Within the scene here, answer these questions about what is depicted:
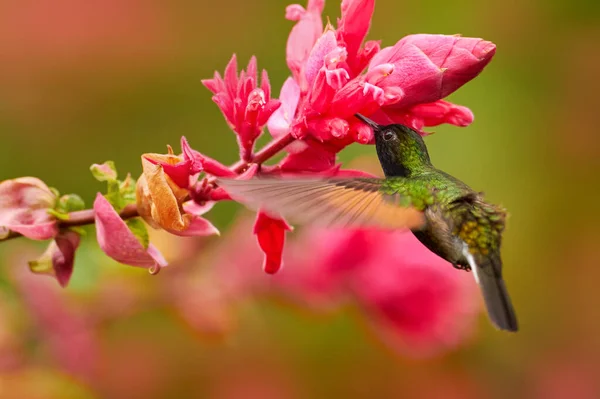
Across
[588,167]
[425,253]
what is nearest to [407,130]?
[425,253]

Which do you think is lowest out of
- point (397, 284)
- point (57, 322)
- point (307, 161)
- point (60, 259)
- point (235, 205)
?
point (235, 205)

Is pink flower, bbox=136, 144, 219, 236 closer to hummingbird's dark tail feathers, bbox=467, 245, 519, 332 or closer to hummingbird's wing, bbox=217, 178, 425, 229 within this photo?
hummingbird's wing, bbox=217, 178, 425, 229

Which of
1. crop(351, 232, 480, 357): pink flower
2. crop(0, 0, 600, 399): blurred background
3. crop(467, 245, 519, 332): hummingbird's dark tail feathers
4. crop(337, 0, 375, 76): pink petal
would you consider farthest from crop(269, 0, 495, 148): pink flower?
crop(351, 232, 480, 357): pink flower

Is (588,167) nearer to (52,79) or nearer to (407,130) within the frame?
(52,79)

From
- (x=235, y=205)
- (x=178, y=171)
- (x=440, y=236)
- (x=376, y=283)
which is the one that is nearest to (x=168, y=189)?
(x=178, y=171)

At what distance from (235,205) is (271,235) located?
103cm

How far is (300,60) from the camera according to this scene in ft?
2.34

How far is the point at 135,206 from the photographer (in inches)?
26.6

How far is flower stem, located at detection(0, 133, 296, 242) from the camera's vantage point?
2.15ft

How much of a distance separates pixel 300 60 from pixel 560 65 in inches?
67.3

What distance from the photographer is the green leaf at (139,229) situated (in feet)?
2.21

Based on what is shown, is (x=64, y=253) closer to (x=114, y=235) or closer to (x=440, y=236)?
(x=114, y=235)

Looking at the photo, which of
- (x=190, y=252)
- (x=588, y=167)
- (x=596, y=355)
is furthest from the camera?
(x=588, y=167)

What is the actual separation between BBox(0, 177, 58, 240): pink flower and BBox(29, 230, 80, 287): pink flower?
0.01 meters
